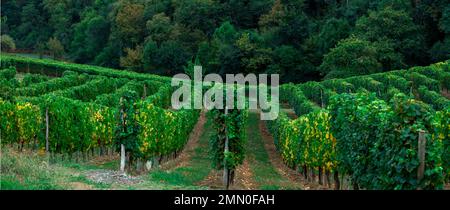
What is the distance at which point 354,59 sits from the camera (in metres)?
61.3

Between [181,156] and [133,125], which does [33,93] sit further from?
[133,125]

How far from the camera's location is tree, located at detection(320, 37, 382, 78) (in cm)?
6106

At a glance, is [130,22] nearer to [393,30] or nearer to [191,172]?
[393,30]

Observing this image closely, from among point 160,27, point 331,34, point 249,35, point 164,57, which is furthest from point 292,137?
point 160,27

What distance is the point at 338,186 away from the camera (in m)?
19.8

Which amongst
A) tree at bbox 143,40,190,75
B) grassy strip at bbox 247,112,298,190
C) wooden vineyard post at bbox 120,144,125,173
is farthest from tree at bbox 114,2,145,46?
wooden vineyard post at bbox 120,144,125,173

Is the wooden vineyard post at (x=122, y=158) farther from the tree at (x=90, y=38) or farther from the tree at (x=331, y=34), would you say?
the tree at (x=90, y=38)

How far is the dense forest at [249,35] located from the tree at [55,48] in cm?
19

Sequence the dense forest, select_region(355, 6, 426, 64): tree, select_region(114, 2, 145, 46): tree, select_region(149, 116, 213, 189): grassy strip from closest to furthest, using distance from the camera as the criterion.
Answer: select_region(149, 116, 213, 189): grassy strip, select_region(355, 6, 426, 64): tree, the dense forest, select_region(114, 2, 145, 46): tree

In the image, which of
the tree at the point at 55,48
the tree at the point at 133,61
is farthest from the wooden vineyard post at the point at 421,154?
the tree at the point at 55,48

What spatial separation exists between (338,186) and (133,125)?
24.8ft

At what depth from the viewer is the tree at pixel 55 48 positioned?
10312 cm

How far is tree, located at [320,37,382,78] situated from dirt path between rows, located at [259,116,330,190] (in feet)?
85.7

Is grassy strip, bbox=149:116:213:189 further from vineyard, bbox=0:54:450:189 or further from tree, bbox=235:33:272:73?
tree, bbox=235:33:272:73
